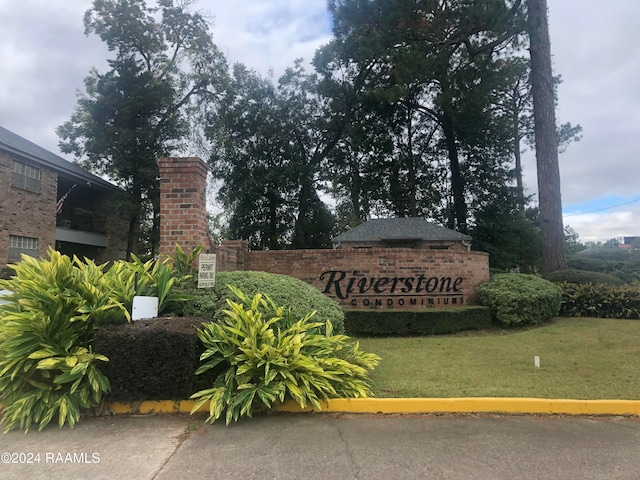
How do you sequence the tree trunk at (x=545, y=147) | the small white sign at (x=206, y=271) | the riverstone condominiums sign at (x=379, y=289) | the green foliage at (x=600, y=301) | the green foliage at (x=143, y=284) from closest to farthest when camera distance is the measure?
the green foliage at (x=143, y=284)
the small white sign at (x=206, y=271)
the riverstone condominiums sign at (x=379, y=289)
the green foliage at (x=600, y=301)
the tree trunk at (x=545, y=147)

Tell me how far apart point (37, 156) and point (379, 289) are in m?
17.7

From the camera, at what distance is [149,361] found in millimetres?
4617

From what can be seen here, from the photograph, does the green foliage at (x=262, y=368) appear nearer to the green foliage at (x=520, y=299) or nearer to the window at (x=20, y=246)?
the green foliage at (x=520, y=299)

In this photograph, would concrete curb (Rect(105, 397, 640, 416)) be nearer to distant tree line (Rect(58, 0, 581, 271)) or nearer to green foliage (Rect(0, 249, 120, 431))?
green foliage (Rect(0, 249, 120, 431))

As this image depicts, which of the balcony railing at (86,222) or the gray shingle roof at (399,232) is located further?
the balcony railing at (86,222)

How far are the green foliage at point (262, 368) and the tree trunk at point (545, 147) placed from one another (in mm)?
14295

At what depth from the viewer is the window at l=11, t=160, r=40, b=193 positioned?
64.1ft

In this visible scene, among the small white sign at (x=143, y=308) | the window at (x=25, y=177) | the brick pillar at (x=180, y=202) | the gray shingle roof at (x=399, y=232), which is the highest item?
the window at (x=25, y=177)

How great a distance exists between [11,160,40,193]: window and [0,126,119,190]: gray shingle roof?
0.45 metres

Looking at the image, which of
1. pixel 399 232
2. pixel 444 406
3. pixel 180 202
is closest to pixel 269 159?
pixel 399 232

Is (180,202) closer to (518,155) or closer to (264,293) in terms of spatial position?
(264,293)

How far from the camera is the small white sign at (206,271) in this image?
5762 millimetres

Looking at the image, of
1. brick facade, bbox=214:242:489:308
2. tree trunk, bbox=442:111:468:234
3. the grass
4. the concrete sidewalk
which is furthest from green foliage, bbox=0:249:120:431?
tree trunk, bbox=442:111:468:234

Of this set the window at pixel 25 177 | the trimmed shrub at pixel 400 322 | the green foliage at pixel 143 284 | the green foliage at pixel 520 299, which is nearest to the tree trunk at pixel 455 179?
the green foliage at pixel 520 299
